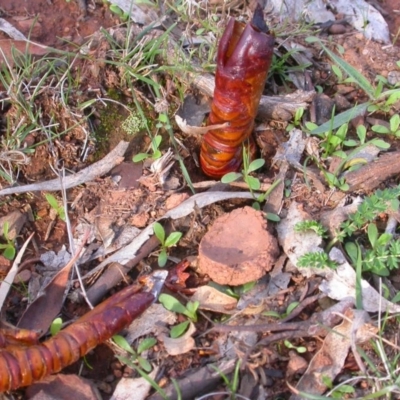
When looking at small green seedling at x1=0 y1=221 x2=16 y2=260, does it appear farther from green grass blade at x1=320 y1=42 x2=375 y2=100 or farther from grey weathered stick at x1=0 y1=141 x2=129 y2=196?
green grass blade at x1=320 y1=42 x2=375 y2=100

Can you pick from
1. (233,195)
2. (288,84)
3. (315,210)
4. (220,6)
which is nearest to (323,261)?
(315,210)

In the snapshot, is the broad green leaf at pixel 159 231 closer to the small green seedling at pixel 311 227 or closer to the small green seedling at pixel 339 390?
the small green seedling at pixel 311 227

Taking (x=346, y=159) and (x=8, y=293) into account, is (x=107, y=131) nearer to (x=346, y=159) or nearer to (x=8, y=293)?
(x=8, y=293)

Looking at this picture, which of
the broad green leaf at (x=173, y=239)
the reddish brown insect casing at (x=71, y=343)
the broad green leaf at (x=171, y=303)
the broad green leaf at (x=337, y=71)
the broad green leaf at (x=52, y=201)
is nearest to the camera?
the reddish brown insect casing at (x=71, y=343)

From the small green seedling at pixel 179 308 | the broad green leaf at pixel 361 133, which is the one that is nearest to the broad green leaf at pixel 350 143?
the broad green leaf at pixel 361 133

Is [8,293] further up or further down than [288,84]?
further down

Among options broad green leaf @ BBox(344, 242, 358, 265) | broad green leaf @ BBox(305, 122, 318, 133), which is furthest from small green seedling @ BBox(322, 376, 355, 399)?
broad green leaf @ BBox(305, 122, 318, 133)
